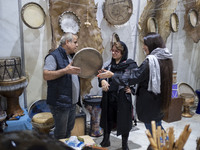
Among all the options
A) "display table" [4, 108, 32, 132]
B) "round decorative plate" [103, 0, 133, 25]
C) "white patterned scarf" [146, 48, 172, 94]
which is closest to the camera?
"white patterned scarf" [146, 48, 172, 94]

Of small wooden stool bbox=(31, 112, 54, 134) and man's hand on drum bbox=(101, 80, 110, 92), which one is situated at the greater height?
man's hand on drum bbox=(101, 80, 110, 92)

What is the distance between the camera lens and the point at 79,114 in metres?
3.18

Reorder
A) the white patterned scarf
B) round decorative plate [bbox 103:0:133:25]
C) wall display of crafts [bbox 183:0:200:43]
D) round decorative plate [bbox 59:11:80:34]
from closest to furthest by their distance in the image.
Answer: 1. the white patterned scarf
2. round decorative plate [bbox 59:11:80:34]
3. wall display of crafts [bbox 183:0:200:43]
4. round decorative plate [bbox 103:0:133:25]

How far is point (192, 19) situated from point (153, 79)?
2.14 m

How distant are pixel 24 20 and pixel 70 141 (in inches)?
76.9

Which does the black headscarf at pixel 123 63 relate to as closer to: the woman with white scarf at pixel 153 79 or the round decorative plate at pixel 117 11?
the woman with white scarf at pixel 153 79

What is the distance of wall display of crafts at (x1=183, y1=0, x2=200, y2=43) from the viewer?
322 centimetres

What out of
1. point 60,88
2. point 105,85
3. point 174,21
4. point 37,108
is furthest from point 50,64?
point 174,21

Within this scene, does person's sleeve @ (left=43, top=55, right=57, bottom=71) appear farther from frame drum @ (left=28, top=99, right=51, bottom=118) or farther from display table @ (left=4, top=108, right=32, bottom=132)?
frame drum @ (left=28, top=99, right=51, bottom=118)

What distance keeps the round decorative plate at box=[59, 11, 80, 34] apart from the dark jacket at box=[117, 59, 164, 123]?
1.50m

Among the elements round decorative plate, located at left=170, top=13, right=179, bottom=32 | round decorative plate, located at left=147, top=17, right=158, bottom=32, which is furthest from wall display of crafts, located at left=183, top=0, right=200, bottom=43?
round decorative plate, located at left=147, top=17, right=158, bottom=32

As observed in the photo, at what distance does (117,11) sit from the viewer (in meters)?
3.40

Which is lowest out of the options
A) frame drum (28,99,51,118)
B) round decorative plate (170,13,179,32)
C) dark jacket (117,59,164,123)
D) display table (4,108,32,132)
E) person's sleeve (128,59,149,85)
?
display table (4,108,32,132)

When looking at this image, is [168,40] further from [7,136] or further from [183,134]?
[7,136]
